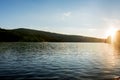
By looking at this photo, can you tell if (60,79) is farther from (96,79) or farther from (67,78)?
(96,79)

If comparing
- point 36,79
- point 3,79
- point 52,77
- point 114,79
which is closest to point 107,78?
point 114,79

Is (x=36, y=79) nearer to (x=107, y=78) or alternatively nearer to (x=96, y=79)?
(x=96, y=79)

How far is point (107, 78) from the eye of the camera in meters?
35.5

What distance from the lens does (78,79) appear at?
34562mm

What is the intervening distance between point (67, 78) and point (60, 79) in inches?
58.5

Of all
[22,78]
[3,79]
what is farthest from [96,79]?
[3,79]

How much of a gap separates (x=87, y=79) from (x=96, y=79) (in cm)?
154

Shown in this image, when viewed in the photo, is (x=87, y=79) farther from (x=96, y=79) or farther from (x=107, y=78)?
(x=107, y=78)

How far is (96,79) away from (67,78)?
499cm

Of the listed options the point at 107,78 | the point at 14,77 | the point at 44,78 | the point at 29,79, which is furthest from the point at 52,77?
the point at 107,78

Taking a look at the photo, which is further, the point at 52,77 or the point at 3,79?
the point at 52,77

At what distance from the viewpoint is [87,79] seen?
113 ft

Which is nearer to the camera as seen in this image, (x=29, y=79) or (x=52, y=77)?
(x=29, y=79)

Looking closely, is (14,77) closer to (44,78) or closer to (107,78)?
(44,78)
